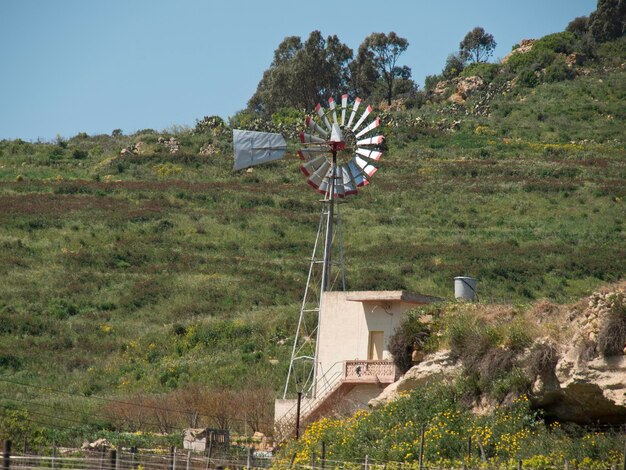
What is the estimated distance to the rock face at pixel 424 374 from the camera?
34.4 m

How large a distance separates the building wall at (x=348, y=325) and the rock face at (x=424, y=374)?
2.51m

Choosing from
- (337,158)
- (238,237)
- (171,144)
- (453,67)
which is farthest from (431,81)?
(337,158)

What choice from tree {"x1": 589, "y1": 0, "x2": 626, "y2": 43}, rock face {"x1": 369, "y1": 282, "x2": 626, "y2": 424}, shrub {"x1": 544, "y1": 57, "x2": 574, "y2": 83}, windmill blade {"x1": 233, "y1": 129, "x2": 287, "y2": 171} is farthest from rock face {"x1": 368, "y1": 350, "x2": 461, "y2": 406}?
tree {"x1": 589, "y1": 0, "x2": 626, "y2": 43}

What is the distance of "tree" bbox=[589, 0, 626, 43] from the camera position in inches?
5906

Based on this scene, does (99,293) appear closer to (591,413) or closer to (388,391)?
(388,391)

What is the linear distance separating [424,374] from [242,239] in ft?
155

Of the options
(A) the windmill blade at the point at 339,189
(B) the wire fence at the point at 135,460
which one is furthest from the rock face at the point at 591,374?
(A) the windmill blade at the point at 339,189

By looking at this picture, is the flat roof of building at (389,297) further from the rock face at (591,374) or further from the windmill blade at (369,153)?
the rock face at (591,374)

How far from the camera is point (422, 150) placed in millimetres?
109438

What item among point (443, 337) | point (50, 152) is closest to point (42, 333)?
point (443, 337)

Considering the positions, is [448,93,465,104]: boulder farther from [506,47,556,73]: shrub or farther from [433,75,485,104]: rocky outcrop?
[506,47,556,73]: shrub

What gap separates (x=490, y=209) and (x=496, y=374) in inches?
2210

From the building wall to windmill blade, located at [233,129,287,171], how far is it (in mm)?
5409

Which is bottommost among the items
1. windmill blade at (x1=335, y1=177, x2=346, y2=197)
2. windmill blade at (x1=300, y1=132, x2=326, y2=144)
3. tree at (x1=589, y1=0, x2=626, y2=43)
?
windmill blade at (x1=335, y1=177, x2=346, y2=197)
